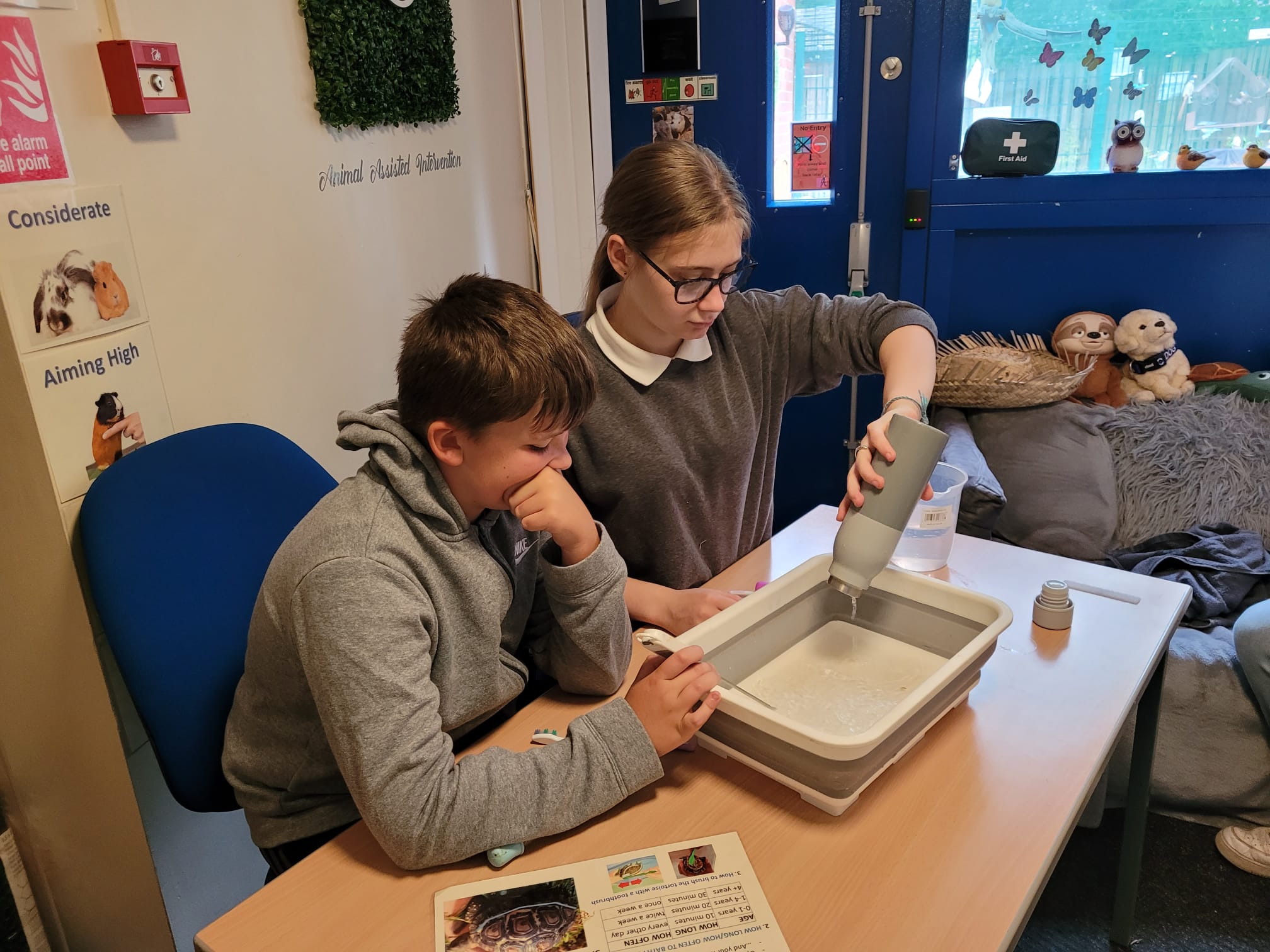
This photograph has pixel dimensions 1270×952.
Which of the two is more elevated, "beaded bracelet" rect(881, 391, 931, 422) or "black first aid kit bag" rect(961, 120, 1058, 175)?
"black first aid kit bag" rect(961, 120, 1058, 175)

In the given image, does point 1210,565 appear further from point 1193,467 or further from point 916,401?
point 916,401

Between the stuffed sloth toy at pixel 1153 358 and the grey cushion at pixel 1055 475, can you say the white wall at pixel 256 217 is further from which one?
the stuffed sloth toy at pixel 1153 358

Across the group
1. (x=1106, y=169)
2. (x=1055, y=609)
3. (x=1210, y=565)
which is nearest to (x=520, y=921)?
(x=1055, y=609)

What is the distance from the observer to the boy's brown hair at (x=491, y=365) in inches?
36.3

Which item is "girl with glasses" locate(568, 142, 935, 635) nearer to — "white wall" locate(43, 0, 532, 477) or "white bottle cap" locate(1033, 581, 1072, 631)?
"white bottle cap" locate(1033, 581, 1072, 631)

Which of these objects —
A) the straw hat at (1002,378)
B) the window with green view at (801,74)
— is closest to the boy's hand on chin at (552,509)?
the straw hat at (1002,378)

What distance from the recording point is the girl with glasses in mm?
1299

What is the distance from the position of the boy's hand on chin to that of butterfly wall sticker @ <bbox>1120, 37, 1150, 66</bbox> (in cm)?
227

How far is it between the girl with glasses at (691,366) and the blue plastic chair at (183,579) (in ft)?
1.54

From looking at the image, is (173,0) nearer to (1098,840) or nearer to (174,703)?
(174,703)

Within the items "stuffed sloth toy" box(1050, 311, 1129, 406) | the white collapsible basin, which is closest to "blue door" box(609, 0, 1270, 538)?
"stuffed sloth toy" box(1050, 311, 1129, 406)

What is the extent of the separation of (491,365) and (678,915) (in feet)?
1.75

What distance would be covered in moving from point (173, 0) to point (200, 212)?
30cm

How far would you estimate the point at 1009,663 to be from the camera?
1.13 meters
